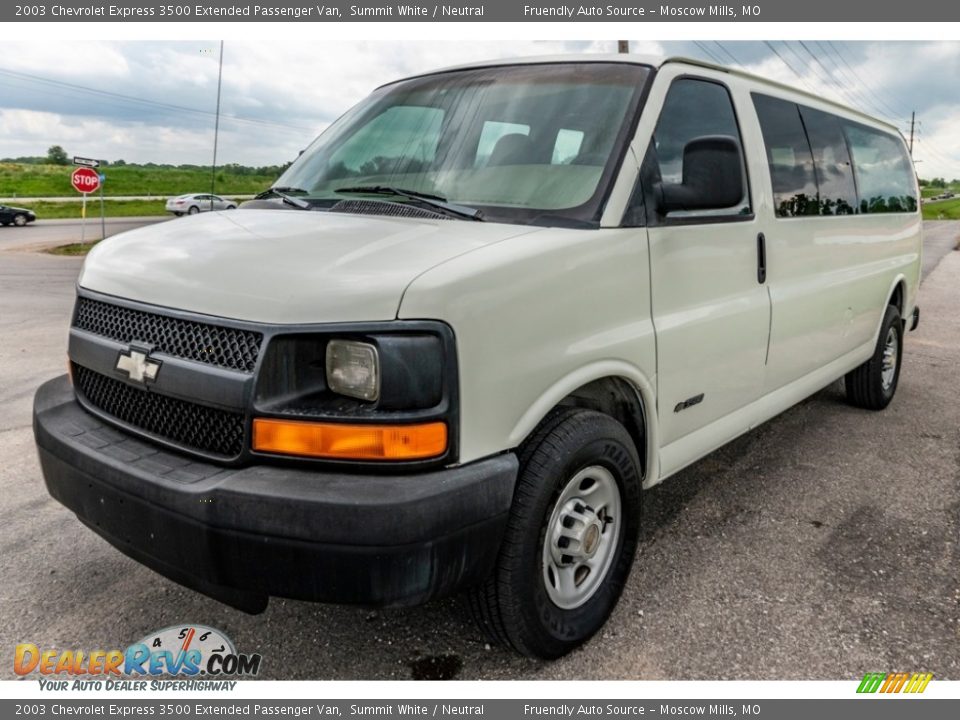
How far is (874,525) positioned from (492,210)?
2617 millimetres

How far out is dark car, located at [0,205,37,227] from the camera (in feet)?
118

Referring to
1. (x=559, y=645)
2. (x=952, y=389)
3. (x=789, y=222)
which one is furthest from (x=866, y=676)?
(x=952, y=389)

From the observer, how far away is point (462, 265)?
2.28m

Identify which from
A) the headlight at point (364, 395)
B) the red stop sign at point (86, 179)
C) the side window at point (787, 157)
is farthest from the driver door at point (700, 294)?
the red stop sign at point (86, 179)

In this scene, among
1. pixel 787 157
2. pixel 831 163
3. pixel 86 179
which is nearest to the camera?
pixel 787 157

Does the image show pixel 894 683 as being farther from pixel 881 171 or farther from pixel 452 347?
pixel 881 171

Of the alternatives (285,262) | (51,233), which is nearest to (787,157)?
(285,262)

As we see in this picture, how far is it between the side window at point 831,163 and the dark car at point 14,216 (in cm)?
3976

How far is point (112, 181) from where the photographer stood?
71.3 metres

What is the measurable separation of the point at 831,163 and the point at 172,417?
158 inches

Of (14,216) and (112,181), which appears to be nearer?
(14,216)

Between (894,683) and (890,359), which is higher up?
(890,359)

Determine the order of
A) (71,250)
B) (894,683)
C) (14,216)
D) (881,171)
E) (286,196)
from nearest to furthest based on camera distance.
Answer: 1. (894,683)
2. (286,196)
3. (881,171)
4. (71,250)
5. (14,216)

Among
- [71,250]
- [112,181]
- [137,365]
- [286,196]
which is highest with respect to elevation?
[112,181]
